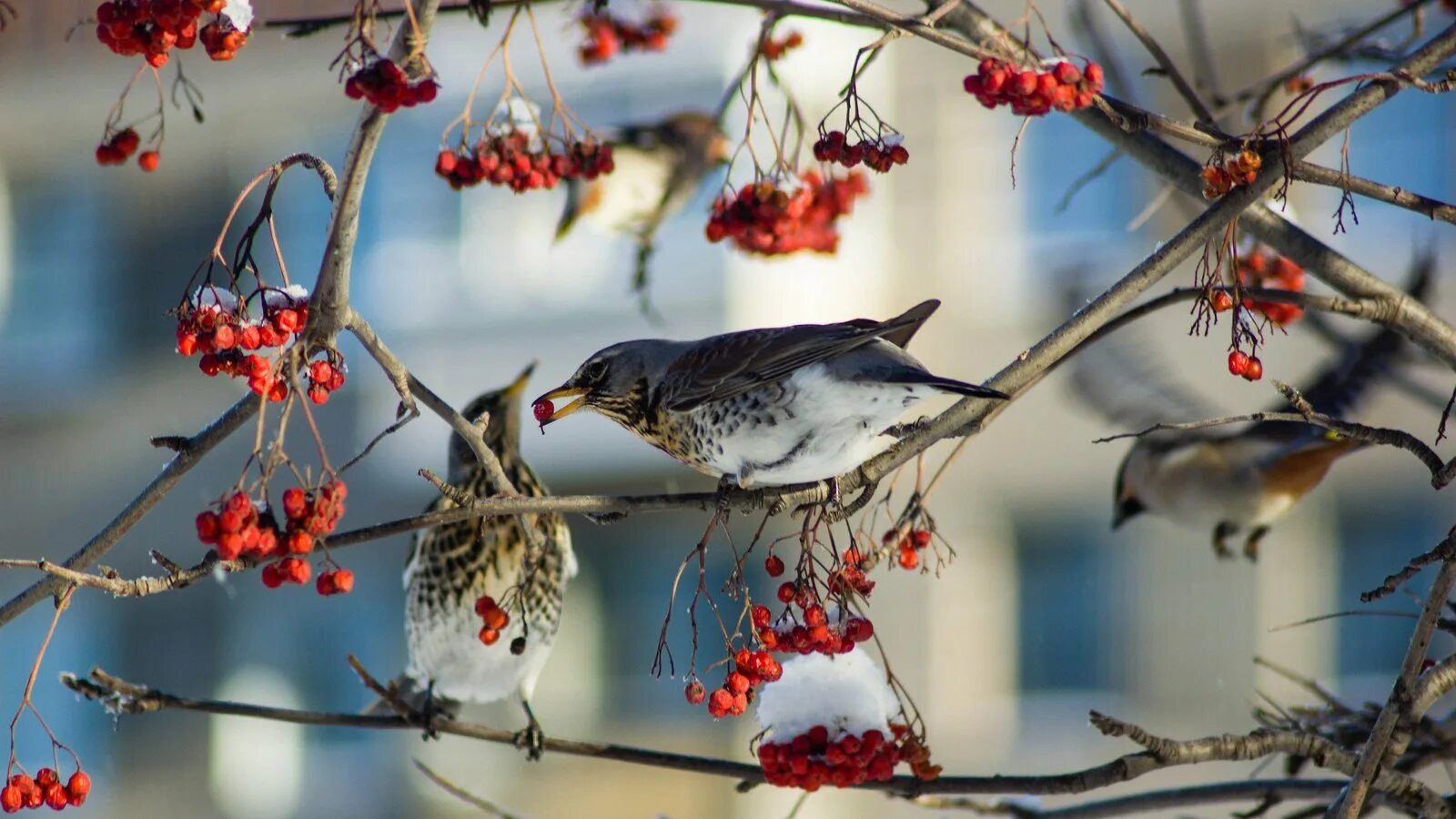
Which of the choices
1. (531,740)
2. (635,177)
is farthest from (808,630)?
(635,177)

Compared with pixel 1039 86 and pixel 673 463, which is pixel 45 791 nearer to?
pixel 1039 86

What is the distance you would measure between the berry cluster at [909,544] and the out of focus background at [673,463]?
12.3 ft

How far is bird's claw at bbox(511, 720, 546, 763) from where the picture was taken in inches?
57.3

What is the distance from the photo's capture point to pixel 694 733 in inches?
246

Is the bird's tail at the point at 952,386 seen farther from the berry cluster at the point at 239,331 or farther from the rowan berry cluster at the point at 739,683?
the berry cluster at the point at 239,331

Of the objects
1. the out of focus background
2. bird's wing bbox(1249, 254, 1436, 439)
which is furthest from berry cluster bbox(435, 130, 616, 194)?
the out of focus background

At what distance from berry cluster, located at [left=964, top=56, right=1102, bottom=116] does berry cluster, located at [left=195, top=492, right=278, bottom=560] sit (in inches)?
Result: 22.6

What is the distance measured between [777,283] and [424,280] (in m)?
1.78

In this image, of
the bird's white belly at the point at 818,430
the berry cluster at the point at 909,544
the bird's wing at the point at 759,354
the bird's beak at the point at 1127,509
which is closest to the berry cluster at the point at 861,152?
the bird's wing at the point at 759,354

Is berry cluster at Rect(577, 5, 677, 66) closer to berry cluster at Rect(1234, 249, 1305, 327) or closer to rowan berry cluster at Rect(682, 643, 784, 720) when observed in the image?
berry cluster at Rect(1234, 249, 1305, 327)

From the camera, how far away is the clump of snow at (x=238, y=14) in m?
1.05

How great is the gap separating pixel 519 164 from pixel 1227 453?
→ 128cm

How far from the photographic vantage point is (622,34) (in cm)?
190

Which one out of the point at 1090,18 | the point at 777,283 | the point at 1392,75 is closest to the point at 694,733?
the point at 777,283
